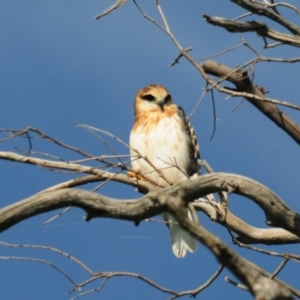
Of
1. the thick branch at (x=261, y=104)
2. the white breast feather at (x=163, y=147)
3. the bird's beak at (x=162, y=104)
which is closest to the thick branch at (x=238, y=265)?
the thick branch at (x=261, y=104)

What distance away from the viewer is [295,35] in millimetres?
4723

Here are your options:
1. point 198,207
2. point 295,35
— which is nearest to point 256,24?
point 295,35

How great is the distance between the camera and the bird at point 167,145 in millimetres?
7305

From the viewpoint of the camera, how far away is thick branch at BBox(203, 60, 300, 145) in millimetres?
4812

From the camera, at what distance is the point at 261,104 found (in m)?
4.84

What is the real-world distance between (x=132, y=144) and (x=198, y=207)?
5.94 ft

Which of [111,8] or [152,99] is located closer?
[111,8]

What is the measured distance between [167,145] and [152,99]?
33.9 inches

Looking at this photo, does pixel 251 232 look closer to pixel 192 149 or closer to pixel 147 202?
pixel 147 202

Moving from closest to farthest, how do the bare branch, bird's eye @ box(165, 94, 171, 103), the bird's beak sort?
the bare branch, the bird's beak, bird's eye @ box(165, 94, 171, 103)

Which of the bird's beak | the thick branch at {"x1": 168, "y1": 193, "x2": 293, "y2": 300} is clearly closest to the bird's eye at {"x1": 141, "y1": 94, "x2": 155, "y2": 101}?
the bird's beak

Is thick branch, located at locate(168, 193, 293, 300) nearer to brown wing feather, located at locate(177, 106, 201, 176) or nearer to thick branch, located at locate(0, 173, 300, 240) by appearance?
thick branch, located at locate(0, 173, 300, 240)

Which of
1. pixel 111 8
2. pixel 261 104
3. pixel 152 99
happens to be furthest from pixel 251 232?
pixel 152 99

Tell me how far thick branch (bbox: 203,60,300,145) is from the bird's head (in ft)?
9.94
